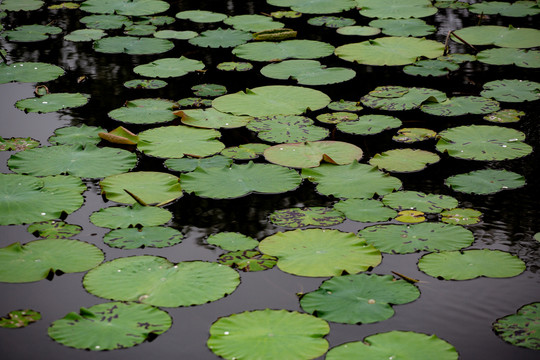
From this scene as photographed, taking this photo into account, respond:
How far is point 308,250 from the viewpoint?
139 inches

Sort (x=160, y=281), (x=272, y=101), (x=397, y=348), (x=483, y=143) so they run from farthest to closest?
(x=272, y=101) → (x=483, y=143) → (x=160, y=281) → (x=397, y=348)

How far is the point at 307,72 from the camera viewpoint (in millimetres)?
5852

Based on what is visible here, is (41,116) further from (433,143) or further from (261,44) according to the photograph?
(433,143)

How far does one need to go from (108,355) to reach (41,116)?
9.05 ft

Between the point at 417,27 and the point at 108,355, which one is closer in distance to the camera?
the point at 108,355

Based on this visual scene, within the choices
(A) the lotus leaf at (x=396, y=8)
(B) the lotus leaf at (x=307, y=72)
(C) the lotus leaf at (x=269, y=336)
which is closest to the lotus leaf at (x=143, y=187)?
(C) the lotus leaf at (x=269, y=336)

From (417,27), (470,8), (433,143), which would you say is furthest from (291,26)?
(433,143)

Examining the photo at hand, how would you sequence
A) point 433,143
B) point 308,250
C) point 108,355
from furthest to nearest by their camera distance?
point 433,143 → point 308,250 → point 108,355

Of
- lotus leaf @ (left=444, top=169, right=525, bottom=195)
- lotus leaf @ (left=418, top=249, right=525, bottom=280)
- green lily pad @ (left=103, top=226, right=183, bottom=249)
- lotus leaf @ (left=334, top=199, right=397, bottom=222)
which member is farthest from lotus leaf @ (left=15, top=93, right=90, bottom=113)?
lotus leaf @ (left=418, top=249, right=525, bottom=280)

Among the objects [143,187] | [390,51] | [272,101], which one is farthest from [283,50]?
[143,187]

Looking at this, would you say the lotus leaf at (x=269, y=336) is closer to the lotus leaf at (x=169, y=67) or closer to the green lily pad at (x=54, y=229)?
the green lily pad at (x=54, y=229)

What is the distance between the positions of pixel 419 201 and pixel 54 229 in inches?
76.3

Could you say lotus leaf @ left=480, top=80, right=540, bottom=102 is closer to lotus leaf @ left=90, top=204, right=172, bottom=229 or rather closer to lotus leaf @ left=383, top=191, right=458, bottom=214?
lotus leaf @ left=383, top=191, right=458, bottom=214

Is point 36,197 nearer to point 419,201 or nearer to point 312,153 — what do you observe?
point 312,153
